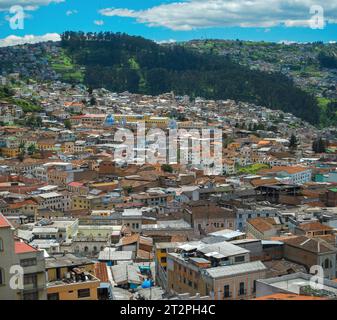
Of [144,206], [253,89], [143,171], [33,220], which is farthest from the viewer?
[253,89]

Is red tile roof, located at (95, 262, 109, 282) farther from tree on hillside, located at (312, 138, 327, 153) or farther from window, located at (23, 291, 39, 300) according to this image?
tree on hillside, located at (312, 138, 327, 153)

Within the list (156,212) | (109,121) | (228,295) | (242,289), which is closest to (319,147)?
(109,121)

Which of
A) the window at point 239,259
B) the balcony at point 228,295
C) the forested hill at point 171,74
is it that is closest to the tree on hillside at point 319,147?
the forested hill at point 171,74

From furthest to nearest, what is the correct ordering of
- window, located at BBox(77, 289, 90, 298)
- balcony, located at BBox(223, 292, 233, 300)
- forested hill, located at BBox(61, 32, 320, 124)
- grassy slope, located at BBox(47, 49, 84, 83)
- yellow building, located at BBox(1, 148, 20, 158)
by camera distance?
grassy slope, located at BBox(47, 49, 84, 83) < forested hill, located at BBox(61, 32, 320, 124) < yellow building, located at BBox(1, 148, 20, 158) < balcony, located at BBox(223, 292, 233, 300) < window, located at BBox(77, 289, 90, 298)

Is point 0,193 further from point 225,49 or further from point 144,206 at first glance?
point 225,49

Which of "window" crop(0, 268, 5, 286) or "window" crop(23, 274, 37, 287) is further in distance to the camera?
"window" crop(23, 274, 37, 287)

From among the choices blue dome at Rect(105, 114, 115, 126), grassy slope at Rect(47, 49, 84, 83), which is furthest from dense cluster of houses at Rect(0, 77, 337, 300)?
grassy slope at Rect(47, 49, 84, 83)

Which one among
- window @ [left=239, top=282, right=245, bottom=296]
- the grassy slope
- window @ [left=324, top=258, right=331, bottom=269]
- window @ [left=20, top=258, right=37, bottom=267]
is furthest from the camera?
the grassy slope

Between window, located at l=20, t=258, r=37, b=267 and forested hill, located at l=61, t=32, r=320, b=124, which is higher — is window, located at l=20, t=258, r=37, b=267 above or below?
below

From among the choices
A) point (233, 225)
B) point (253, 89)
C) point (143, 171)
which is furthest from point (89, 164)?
point (253, 89)
